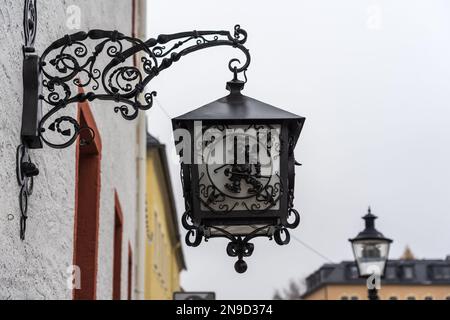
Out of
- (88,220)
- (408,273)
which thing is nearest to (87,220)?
(88,220)

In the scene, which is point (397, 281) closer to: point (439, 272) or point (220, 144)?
point (439, 272)

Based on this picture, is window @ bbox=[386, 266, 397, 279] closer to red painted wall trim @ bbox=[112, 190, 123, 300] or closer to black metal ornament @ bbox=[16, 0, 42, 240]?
red painted wall trim @ bbox=[112, 190, 123, 300]

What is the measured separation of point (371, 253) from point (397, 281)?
6586 centimetres

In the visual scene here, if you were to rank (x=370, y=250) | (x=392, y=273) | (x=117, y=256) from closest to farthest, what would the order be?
(x=117, y=256) → (x=370, y=250) → (x=392, y=273)

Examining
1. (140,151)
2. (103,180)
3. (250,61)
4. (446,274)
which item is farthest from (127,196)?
(446,274)

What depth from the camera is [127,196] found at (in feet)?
37.2

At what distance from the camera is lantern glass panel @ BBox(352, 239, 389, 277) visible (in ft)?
38.8

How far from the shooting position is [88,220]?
726 centimetres

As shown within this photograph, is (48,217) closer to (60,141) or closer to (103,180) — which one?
(60,141)

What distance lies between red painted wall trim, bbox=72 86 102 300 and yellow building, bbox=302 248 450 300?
6138cm

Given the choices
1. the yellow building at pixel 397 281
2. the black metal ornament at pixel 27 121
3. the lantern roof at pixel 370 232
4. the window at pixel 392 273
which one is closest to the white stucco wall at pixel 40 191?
the black metal ornament at pixel 27 121

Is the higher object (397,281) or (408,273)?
(408,273)
